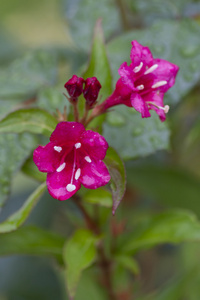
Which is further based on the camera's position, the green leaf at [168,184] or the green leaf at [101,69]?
the green leaf at [168,184]

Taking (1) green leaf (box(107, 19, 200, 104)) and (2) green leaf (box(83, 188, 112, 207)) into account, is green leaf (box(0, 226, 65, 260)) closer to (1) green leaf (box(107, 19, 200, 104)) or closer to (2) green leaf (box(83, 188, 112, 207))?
(2) green leaf (box(83, 188, 112, 207))

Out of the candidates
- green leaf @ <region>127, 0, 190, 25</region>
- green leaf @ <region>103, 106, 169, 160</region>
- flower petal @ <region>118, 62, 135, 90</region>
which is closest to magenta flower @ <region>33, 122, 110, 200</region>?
flower petal @ <region>118, 62, 135, 90</region>

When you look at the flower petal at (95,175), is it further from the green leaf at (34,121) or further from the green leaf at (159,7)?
the green leaf at (159,7)

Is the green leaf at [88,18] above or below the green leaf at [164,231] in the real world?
above

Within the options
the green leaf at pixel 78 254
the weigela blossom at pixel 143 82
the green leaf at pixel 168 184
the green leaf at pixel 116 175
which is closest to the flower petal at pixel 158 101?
the weigela blossom at pixel 143 82

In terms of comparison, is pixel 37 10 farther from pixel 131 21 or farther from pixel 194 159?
pixel 194 159

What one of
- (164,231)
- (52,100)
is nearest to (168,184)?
(164,231)

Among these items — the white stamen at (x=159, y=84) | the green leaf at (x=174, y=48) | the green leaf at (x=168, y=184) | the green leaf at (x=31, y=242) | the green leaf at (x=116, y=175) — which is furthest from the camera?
the green leaf at (x=168, y=184)

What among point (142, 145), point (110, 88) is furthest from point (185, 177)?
point (110, 88)
